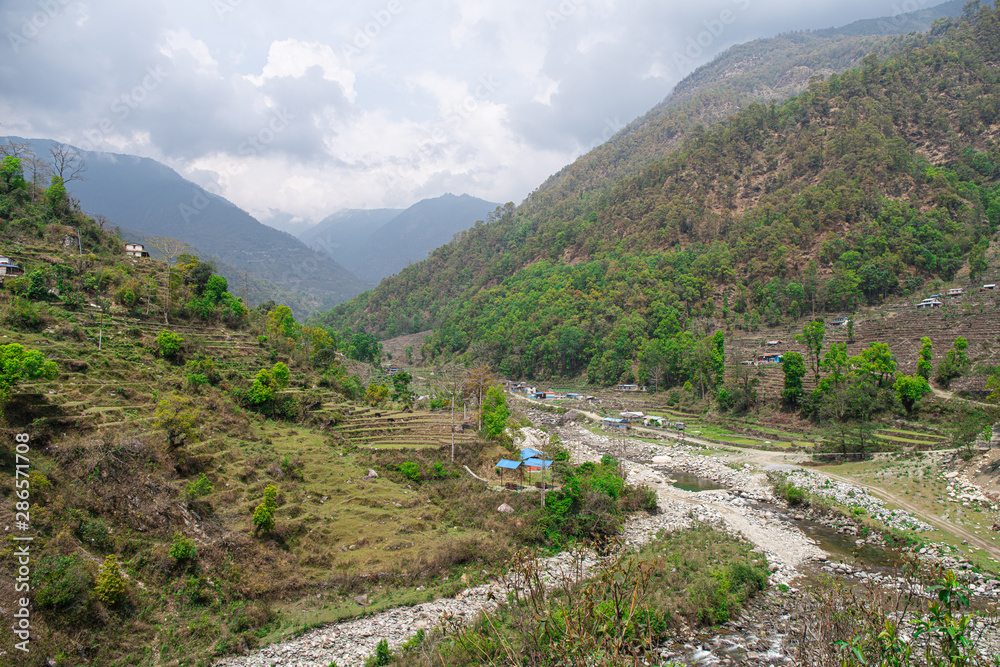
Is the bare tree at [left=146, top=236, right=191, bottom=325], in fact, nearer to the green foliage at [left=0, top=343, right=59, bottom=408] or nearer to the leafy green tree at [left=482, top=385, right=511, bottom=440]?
the green foliage at [left=0, top=343, right=59, bottom=408]

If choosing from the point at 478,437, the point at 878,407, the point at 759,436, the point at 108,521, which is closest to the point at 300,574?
the point at 108,521

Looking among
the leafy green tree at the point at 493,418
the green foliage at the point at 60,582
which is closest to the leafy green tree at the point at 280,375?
the leafy green tree at the point at 493,418

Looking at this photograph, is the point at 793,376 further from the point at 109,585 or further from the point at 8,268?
the point at 8,268

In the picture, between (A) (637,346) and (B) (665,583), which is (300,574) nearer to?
(B) (665,583)

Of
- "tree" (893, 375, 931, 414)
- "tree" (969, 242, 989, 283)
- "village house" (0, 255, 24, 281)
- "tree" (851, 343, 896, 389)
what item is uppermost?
"tree" (969, 242, 989, 283)

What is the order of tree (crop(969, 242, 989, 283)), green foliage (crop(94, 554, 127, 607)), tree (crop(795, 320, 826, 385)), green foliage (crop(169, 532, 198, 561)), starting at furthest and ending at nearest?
1. tree (crop(969, 242, 989, 283))
2. tree (crop(795, 320, 826, 385))
3. green foliage (crop(169, 532, 198, 561))
4. green foliage (crop(94, 554, 127, 607))

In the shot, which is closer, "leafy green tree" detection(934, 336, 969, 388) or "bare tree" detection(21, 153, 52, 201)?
"leafy green tree" detection(934, 336, 969, 388)

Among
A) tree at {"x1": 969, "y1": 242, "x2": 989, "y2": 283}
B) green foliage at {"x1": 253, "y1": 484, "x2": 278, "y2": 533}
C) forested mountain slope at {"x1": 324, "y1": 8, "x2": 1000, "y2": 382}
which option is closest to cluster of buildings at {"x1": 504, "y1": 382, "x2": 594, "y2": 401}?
forested mountain slope at {"x1": 324, "y1": 8, "x2": 1000, "y2": 382}

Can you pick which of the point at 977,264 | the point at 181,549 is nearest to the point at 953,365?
the point at 977,264

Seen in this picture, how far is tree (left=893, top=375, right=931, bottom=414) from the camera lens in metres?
30.6

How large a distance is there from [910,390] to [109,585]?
42.3 meters

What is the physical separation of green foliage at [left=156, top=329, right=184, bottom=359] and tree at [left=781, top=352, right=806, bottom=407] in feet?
144

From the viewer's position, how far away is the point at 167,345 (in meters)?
25.4

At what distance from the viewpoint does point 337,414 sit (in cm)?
2862
